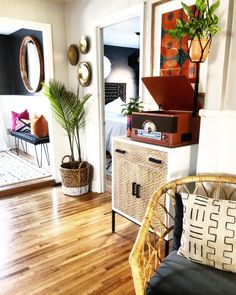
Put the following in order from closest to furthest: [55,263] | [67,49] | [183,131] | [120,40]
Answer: [183,131]
[55,263]
[67,49]
[120,40]

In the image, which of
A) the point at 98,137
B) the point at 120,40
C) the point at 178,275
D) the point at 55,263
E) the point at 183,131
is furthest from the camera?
the point at 120,40

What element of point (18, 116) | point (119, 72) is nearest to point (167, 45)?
point (18, 116)

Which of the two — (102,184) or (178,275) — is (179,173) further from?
(102,184)

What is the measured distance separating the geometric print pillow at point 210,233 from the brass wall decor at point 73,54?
257 cm

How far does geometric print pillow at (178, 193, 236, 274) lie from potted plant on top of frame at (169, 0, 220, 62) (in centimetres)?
85

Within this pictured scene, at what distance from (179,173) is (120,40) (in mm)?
4625

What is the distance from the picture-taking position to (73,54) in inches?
131

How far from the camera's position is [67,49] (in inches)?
136

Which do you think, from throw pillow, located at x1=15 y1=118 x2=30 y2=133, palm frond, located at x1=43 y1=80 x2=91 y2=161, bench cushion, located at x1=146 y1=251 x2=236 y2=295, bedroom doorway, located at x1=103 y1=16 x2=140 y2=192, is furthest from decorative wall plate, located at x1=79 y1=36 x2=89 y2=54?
bench cushion, located at x1=146 y1=251 x2=236 y2=295

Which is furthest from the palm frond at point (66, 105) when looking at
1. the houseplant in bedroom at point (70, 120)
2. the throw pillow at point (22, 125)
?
the throw pillow at point (22, 125)

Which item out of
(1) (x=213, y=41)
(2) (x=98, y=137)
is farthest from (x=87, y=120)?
(1) (x=213, y=41)

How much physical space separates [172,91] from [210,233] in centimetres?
107

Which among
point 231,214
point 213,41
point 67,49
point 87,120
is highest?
point 67,49

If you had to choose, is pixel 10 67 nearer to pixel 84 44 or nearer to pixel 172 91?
pixel 84 44
